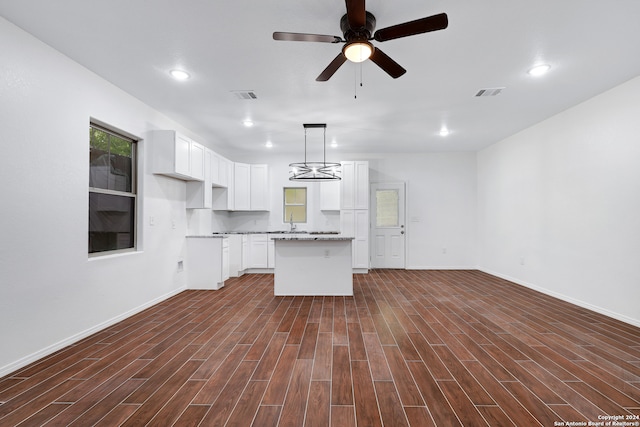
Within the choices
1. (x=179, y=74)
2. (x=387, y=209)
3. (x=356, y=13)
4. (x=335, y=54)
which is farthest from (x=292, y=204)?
(x=356, y=13)

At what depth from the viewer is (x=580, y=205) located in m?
4.02

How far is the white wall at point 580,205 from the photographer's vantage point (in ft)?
11.1

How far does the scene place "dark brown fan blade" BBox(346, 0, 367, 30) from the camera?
5.73 ft

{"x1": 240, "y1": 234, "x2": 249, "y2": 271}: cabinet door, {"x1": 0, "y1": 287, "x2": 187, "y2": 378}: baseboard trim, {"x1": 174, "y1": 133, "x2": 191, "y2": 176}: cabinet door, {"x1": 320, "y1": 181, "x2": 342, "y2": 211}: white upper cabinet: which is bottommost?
{"x1": 0, "y1": 287, "x2": 187, "y2": 378}: baseboard trim

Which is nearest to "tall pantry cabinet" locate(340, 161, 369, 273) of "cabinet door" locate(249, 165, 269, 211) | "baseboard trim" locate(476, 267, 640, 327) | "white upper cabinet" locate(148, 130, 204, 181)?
"cabinet door" locate(249, 165, 269, 211)

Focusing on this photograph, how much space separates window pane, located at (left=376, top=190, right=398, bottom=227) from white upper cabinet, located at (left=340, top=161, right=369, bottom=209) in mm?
640

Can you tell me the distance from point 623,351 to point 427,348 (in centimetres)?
177

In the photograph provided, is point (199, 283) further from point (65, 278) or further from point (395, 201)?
point (395, 201)

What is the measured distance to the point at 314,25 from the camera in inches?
95.0

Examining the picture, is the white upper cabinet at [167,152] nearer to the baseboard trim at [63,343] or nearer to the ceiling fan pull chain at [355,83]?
the baseboard trim at [63,343]

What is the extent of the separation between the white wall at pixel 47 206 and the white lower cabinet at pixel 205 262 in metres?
1.41

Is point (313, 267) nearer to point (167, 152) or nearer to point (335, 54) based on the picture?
point (167, 152)

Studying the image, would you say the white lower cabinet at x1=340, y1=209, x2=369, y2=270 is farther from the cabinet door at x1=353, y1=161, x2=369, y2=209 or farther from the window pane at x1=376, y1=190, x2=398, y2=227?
Answer: the window pane at x1=376, y1=190, x2=398, y2=227

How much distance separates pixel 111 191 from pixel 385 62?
11.2ft
